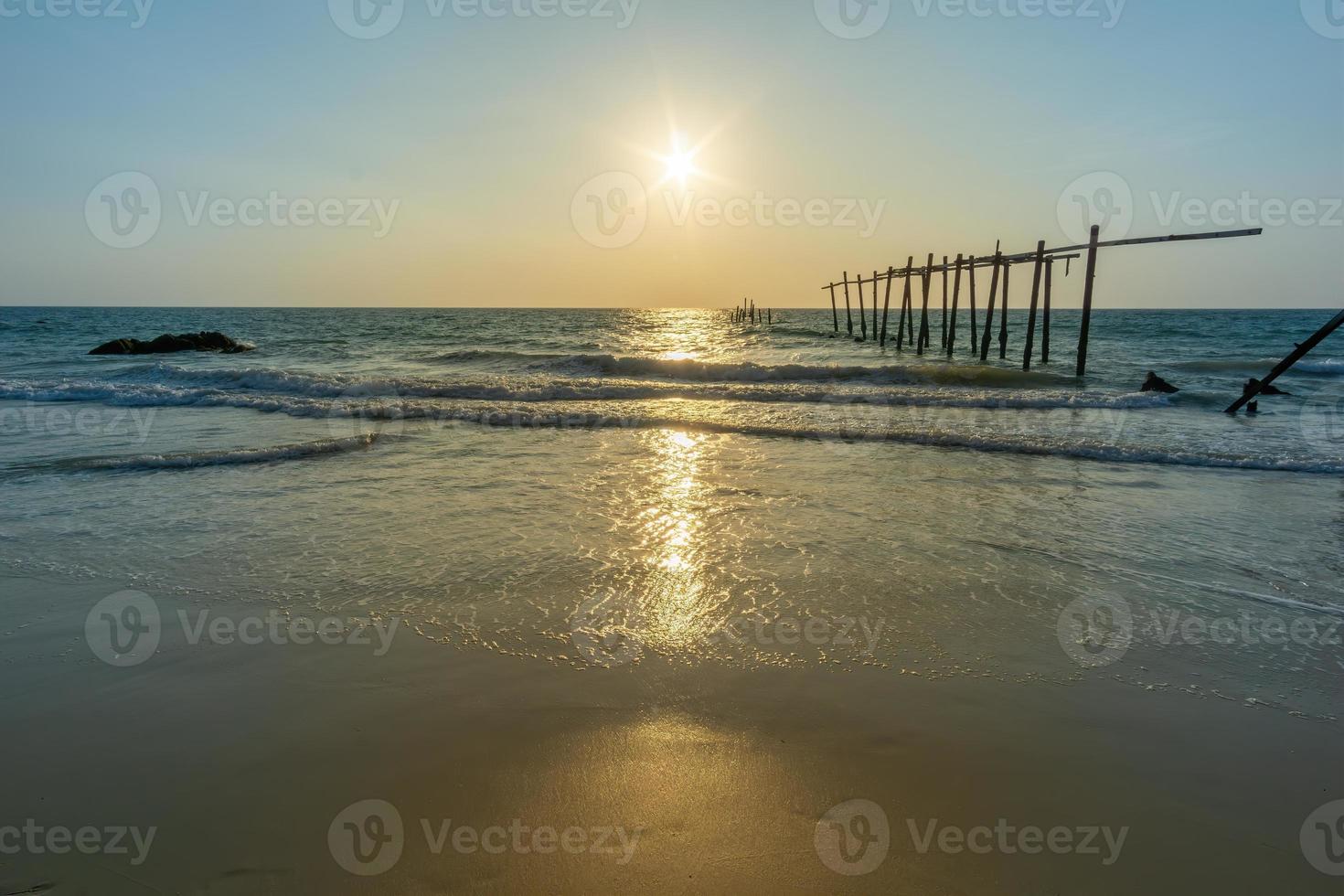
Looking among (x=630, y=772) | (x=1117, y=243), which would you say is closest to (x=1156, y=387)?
(x=1117, y=243)

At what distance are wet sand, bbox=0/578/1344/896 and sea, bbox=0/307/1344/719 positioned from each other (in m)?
0.39

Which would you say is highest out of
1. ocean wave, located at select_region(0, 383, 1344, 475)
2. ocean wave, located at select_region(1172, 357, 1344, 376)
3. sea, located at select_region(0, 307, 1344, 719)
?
ocean wave, located at select_region(1172, 357, 1344, 376)

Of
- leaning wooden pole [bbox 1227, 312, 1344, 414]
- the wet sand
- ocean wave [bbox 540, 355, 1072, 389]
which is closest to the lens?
the wet sand

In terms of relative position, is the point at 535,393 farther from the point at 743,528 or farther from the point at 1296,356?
the point at 1296,356

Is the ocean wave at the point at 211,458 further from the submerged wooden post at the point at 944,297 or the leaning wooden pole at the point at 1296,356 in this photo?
the submerged wooden post at the point at 944,297

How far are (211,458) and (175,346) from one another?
98.3ft

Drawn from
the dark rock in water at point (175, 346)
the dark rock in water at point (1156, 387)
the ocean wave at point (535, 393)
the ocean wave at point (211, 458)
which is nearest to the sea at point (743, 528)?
the ocean wave at point (211, 458)

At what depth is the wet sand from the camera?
2494 millimetres

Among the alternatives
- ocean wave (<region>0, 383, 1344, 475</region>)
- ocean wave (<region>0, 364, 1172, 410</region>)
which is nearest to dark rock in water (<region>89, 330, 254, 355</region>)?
ocean wave (<region>0, 364, 1172, 410</region>)

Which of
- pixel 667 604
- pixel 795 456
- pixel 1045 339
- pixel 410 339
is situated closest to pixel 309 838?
pixel 667 604

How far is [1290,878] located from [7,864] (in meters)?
4.43

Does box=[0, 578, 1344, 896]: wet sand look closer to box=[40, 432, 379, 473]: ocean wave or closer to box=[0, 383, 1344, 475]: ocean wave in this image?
box=[40, 432, 379, 473]: ocean wave

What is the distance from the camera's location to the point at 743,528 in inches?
262

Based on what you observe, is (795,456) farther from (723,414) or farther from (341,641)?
(341,641)
